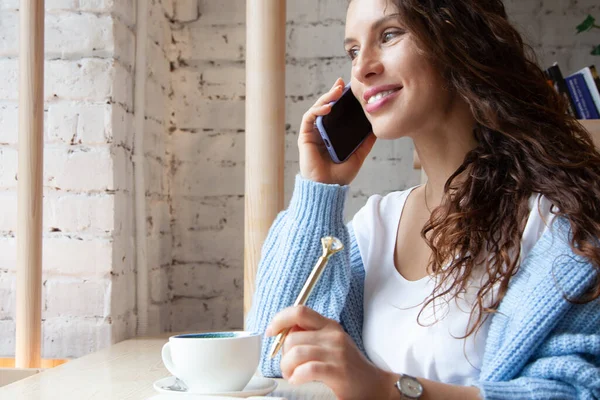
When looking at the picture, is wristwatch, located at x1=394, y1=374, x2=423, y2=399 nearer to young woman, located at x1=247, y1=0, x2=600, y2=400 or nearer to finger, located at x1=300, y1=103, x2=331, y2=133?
young woman, located at x1=247, y1=0, x2=600, y2=400

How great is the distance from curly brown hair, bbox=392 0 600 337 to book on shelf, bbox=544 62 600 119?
0.63 meters

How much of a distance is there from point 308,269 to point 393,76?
0.99 ft

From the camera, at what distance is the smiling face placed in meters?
0.95

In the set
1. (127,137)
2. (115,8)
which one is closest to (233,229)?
(127,137)

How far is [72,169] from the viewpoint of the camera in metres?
1.42

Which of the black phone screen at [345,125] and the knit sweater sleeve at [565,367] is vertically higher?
the black phone screen at [345,125]

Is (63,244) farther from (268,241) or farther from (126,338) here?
(268,241)

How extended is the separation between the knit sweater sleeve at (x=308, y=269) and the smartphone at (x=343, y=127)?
3.4 inches

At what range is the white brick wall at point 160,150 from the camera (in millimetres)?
1422

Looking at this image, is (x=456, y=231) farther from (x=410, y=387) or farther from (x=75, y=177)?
(x=75, y=177)

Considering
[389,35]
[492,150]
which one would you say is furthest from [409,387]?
[389,35]

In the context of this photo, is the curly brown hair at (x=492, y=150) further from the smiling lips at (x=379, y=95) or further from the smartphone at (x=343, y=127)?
the smartphone at (x=343, y=127)

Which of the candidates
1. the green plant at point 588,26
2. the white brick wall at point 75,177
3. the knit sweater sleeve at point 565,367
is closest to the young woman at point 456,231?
the knit sweater sleeve at point 565,367

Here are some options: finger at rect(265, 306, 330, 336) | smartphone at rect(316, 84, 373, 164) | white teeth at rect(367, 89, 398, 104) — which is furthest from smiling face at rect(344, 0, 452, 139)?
finger at rect(265, 306, 330, 336)
